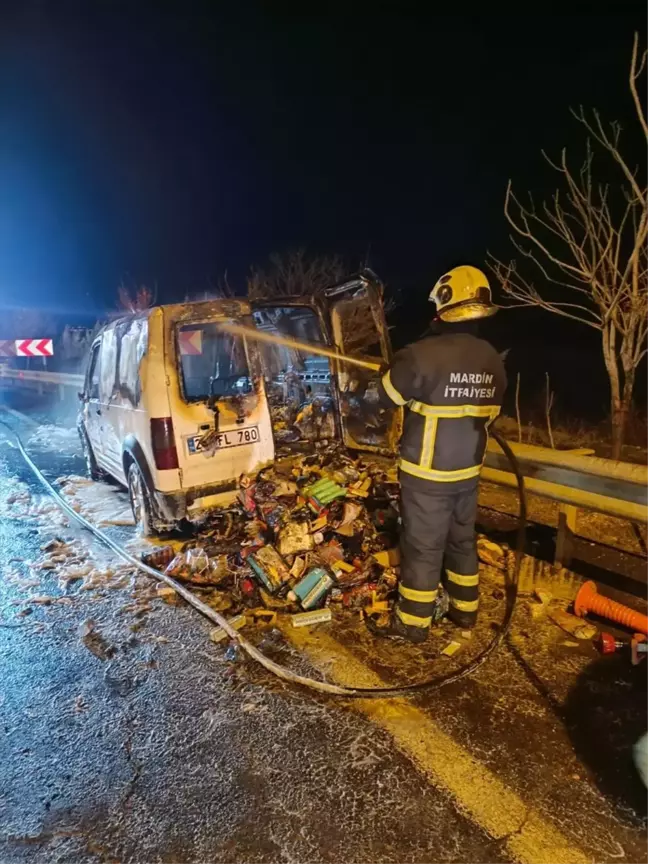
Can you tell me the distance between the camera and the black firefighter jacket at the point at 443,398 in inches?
123

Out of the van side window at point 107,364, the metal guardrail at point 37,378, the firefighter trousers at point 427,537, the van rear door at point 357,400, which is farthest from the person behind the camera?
the metal guardrail at point 37,378

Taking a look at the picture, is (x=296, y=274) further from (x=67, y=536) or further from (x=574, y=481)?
(x=574, y=481)

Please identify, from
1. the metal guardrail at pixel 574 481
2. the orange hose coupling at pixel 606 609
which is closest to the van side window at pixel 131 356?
the metal guardrail at pixel 574 481

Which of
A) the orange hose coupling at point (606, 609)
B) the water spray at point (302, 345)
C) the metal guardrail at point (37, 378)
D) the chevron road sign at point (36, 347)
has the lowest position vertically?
the metal guardrail at point (37, 378)

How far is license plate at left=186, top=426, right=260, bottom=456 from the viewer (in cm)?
454

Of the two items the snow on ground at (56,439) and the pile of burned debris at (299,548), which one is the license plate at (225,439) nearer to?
the pile of burned debris at (299,548)

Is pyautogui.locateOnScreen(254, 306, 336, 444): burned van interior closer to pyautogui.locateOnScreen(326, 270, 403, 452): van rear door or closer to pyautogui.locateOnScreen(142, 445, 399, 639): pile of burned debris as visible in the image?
pyautogui.locateOnScreen(326, 270, 403, 452): van rear door

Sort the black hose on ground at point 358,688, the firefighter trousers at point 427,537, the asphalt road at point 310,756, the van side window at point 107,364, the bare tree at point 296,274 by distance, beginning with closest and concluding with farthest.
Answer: the asphalt road at point 310,756 < the black hose on ground at point 358,688 < the firefighter trousers at point 427,537 < the van side window at point 107,364 < the bare tree at point 296,274

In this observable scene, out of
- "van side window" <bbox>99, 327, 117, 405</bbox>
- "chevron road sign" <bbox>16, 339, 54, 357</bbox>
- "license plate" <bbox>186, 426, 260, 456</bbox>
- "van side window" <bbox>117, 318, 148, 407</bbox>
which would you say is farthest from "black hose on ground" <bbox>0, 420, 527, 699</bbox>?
"chevron road sign" <bbox>16, 339, 54, 357</bbox>

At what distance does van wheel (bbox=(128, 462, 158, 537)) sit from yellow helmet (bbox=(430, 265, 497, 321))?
2.98m

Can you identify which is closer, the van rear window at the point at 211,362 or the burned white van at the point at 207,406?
the burned white van at the point at 207,406

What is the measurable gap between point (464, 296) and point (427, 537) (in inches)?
54.6

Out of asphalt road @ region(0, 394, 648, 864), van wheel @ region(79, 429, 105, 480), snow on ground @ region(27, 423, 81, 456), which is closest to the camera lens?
asphalt road @ region(0, 394, 648, 864)

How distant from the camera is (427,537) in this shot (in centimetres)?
327
